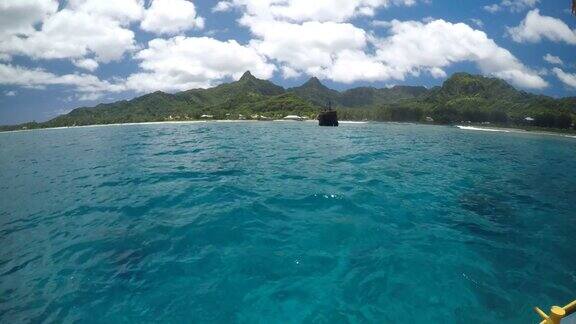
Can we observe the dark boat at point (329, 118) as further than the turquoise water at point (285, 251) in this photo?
Yes

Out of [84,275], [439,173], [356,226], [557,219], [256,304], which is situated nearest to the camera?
[256,304]

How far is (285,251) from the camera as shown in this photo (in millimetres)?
11086

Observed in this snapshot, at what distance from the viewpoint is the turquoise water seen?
8.35 metres

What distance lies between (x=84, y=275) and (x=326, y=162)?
2253cm

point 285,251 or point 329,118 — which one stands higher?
point 329,118

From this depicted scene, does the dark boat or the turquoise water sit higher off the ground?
the dark boat

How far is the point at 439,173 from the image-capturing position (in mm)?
25812

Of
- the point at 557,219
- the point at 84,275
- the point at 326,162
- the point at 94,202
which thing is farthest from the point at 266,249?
the point at 326,162

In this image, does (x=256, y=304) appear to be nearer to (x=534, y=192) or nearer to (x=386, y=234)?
(x=386, y=234)

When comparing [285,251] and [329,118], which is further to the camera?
[329,118]

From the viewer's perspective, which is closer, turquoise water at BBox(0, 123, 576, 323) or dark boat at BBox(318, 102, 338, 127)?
turquoise water at BBox(0, 123, 576, 323)

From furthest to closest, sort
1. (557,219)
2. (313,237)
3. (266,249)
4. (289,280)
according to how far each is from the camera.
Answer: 1. (557,219)
2. (313,237)
3. (266,249)
4. (289,280)

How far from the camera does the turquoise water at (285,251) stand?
835cm

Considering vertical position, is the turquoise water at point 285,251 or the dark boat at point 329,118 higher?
the dark boat at point 329,118
